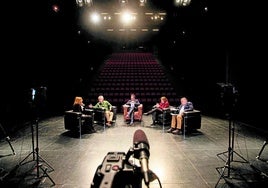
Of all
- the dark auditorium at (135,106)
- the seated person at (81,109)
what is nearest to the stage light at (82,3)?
the dark auditorium at (135,106)

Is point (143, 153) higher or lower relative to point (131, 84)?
lower

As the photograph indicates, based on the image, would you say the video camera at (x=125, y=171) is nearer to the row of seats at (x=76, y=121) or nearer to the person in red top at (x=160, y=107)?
the row of seats at (x=76, y=121)

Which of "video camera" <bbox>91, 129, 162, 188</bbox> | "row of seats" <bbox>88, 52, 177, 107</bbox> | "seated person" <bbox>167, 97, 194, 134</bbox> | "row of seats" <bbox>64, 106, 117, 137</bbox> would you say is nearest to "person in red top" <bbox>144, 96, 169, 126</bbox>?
"seated person" <bbox>167, 97, 194, 134</bbox>

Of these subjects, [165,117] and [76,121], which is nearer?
[76,121]

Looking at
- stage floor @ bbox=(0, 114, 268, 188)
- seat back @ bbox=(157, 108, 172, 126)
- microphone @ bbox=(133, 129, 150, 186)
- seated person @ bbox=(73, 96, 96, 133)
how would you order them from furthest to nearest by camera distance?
1. seat back @ bbox=(157, 108, 172, 126)
2. seated person @ bbox=(73, 96, 96, 133)
3. stage floor @ bbox=(0, 114, 268, 188)
4. microphone @ bbox=(133, 129, 150, 186)

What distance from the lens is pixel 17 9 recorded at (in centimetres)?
754

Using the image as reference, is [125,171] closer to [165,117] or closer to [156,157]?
[156,157]

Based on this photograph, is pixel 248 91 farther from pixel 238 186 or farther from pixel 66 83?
pixel 66 83

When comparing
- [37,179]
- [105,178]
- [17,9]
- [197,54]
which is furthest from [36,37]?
[105,178]

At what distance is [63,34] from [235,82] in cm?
907

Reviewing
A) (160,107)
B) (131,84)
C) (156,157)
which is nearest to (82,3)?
(131,84)

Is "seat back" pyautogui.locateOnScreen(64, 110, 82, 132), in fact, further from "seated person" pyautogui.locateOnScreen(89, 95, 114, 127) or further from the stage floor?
"seated person" pyautogui.locateOnScreen(89, 95, 114, 127)

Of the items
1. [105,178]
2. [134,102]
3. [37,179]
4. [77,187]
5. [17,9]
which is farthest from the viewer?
[134,102]

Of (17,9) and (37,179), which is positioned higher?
(17,9)
